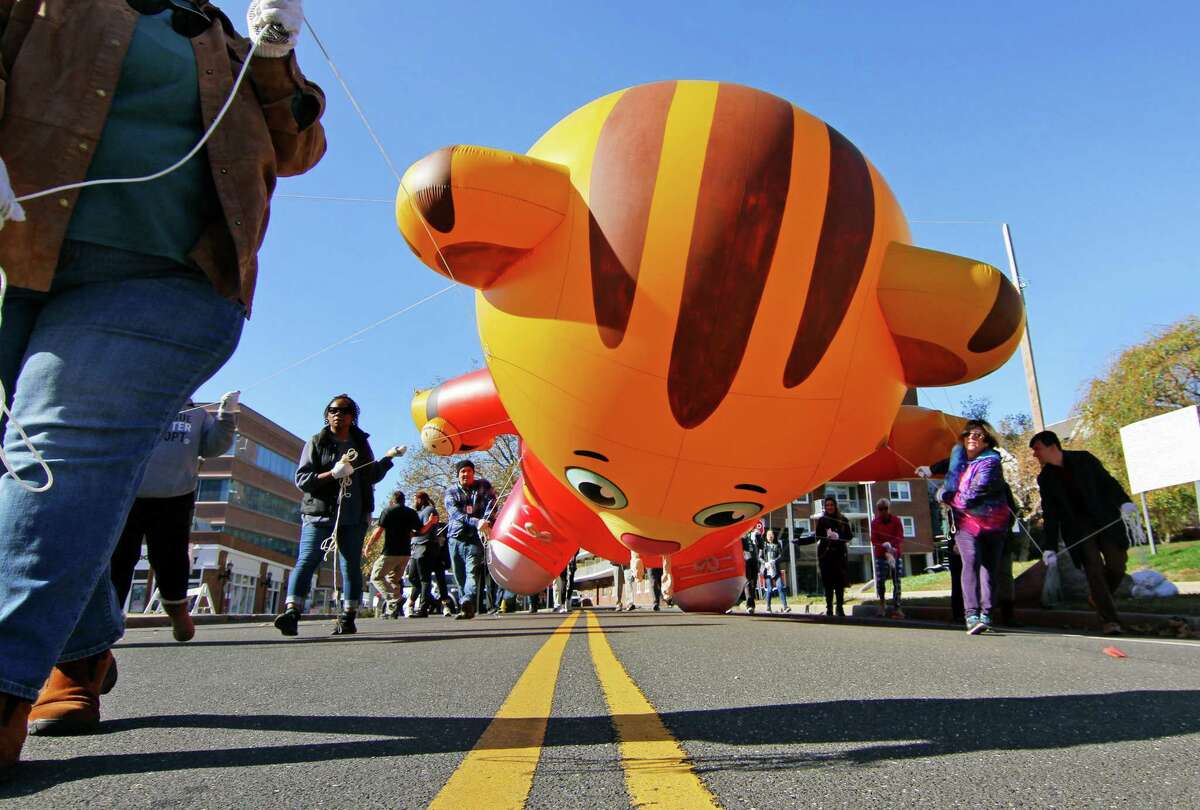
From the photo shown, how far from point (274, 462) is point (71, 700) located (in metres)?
53.6

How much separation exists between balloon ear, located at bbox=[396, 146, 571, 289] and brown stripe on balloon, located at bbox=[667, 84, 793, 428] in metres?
0.86

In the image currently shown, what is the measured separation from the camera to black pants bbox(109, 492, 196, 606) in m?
4.68

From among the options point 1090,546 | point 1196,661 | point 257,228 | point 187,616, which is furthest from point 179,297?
point 1090,546

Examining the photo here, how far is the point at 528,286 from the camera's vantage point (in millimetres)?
4465

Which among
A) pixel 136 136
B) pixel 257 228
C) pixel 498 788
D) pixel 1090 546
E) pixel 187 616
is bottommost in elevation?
pixel 498 788

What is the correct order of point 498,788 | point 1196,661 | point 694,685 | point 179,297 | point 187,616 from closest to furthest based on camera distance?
point 498,788, point 179,297, point 694,685, point 1196,661, point 187,616

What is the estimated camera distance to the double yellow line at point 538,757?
1.56 metres

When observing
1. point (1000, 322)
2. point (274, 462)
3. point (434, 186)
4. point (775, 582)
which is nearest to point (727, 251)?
point (434, 186)

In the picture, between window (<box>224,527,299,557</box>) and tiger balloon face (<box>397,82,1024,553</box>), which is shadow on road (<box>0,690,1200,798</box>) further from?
window (<box>224,527,299,557</box>)

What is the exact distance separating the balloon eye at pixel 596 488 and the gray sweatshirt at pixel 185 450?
2280mm

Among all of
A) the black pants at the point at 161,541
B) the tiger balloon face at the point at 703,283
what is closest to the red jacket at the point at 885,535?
the tiger balloon face at the point at 703,283

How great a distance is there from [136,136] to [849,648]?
14.0ft

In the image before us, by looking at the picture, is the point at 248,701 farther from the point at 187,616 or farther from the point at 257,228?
the point at 187,616

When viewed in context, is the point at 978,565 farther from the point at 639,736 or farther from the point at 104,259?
the point at 104,259
